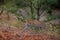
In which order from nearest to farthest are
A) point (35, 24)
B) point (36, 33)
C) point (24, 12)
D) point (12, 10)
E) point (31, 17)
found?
point (36, 33)
point (35, 24)
point (31, 17)
point (12, 10)
point (24, 12)

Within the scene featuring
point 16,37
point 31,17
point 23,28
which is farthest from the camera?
point 31,17

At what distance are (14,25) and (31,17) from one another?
122cm

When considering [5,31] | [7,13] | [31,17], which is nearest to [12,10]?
[7,13]

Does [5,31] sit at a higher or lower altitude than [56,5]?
higher

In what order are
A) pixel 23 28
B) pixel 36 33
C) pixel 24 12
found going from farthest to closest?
pixel 24 12 < pixel 23 28 < pixel 36 33

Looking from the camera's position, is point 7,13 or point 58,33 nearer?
point 58,33

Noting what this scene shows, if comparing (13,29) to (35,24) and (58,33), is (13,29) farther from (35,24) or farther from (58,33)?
(58,33)

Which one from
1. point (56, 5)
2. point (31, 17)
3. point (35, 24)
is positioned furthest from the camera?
point (56, 5)

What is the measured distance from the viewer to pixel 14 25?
223 inches

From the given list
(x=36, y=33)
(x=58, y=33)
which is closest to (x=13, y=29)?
(x=36, y=33)

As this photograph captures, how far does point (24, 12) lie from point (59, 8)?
8.89 feet

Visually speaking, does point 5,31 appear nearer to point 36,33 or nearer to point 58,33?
point 36,33

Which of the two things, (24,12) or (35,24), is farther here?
(24,12)

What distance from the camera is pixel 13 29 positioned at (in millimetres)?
5277
